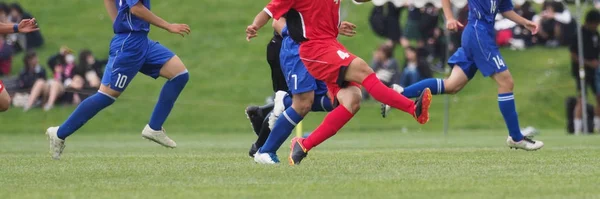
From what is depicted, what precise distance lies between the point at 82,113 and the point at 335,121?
9.71ft

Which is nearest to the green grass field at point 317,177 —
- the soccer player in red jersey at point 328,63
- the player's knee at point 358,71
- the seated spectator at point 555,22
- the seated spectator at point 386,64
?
the soccer player in red jersey at point 328,63

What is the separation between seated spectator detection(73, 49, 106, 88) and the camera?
26844 mm

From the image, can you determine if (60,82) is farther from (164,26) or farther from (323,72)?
(323,72)

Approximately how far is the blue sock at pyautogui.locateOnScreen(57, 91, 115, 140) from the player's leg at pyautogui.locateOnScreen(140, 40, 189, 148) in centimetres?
54

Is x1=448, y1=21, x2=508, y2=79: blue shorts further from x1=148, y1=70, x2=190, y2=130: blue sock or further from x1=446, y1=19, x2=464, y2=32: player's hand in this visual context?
x1=148, y1=70, x2=190, y2=130: blue sock

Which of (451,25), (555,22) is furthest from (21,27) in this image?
(555,22)

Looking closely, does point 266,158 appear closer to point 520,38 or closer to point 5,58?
point 5,58

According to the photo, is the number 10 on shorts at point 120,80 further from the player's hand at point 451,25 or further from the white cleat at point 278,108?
the player's hand at point 451,25

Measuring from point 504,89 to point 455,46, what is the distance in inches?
570

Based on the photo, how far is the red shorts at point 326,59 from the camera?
10734 mm

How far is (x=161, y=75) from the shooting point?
43.3 feet

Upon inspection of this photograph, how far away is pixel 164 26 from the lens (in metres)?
12.1

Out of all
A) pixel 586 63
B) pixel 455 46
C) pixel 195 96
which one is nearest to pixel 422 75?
pixel 455 46

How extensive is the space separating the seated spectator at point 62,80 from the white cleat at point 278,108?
47.1ft
